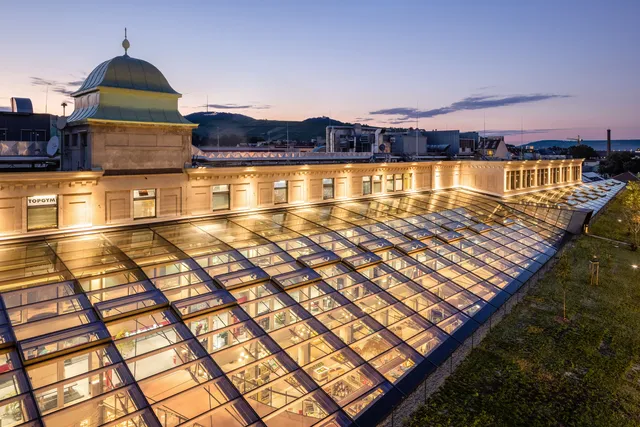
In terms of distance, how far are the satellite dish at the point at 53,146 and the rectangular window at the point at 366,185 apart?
25368mm

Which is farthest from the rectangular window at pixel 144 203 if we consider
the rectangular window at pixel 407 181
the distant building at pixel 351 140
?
the distant building at pixel 351 140

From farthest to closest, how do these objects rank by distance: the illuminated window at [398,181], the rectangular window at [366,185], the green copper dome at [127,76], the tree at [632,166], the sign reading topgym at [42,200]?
1. the tree at [632,166]
2. the illuminated window at [398,181]
3. the rectangular window at [366,185]
4. the green copper dome at [127,76]
5. the sign reading topgym at [42,200]

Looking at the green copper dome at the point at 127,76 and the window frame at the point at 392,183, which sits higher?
the green copper dome at the point at 127,76

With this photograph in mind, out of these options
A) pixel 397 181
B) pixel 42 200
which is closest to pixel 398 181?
pixel 397 181

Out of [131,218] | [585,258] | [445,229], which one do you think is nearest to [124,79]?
[131,218]

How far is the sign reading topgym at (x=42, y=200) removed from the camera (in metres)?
21.9

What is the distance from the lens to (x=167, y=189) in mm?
27078

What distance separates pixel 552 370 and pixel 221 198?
899 inches

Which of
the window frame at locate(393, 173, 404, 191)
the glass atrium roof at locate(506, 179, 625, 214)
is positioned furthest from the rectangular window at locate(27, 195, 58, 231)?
the glass atrium roof at locate(506, 179, 625, 214)

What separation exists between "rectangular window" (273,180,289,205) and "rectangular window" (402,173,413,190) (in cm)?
1621

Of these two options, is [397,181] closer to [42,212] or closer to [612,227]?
[612,227]

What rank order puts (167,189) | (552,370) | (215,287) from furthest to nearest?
(167,189)
(552,370)
(215,287)

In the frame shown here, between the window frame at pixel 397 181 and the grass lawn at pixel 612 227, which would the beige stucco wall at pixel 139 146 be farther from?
the grass lawn at pixel 612 227

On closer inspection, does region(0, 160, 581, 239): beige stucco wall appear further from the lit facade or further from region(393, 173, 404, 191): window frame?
region(393, 173, 404, 191): window frame
